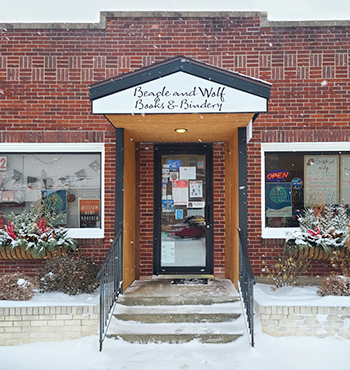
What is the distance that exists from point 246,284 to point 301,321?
0.82m

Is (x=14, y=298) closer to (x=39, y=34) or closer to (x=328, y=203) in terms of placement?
(x=39, y=34)

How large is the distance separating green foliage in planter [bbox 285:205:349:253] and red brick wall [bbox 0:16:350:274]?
2.06ft

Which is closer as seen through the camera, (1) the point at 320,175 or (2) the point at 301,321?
(2) the point at 301,321

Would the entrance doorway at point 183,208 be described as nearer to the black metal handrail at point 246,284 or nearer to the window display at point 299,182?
the window display at point 299,182

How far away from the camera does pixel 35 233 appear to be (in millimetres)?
6090

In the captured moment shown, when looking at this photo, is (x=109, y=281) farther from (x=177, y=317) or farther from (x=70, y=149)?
(x=70, y=149)

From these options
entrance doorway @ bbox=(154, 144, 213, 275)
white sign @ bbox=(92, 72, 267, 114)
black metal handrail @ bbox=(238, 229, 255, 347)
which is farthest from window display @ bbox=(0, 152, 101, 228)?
black metal handrail @ bbox=(238, 229, 255, 347)

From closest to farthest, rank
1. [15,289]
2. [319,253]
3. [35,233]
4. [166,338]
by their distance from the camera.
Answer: [166,338]
[15,289]
[319,253]
[35,233]

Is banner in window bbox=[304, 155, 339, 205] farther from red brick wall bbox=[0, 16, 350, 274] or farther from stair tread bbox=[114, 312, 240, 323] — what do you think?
A: stair tread bbox=[114, 312, 240, 323]

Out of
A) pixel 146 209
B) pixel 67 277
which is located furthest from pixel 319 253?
pixel 67 277

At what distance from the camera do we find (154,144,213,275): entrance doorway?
6.85 meters

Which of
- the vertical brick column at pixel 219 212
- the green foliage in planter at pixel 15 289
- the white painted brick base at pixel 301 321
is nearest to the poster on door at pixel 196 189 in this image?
the vertical brick column at pixel 219 212

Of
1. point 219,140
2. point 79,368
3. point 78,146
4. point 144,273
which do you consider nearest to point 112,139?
point 78,146

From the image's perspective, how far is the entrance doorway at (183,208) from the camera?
22.5 ft
